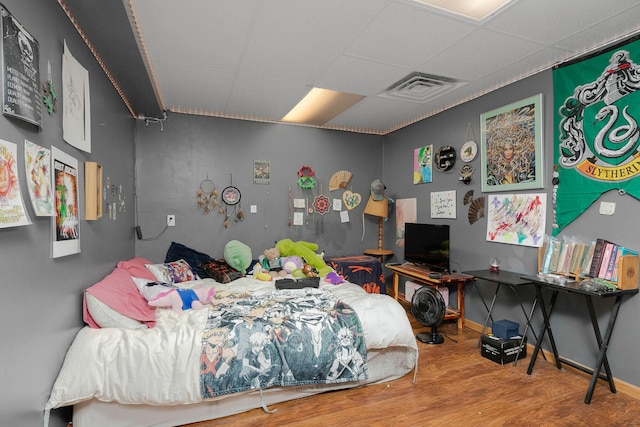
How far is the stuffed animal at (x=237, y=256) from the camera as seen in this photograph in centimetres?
364

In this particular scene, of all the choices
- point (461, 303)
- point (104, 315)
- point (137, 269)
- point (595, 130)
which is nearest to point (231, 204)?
point (137, 269)

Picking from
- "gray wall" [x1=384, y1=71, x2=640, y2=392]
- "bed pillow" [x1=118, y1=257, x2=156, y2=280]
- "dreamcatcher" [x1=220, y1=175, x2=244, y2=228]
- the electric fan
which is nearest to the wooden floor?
"gray wall" [x1=384, y1=71, x2=640, y2=392]

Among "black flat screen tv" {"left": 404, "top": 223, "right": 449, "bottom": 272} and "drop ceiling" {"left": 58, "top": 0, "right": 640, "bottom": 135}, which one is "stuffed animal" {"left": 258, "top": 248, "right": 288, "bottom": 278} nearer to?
"black flat screen tv" {"left": 404, "top": 223, "right": 449, "bottom": 272}

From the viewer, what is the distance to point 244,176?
4164 mm

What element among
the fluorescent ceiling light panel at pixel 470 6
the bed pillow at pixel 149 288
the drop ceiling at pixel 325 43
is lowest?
the bed pillow at pixel 149 288

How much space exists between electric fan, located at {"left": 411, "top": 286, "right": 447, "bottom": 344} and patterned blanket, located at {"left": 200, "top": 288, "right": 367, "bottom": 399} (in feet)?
3.25

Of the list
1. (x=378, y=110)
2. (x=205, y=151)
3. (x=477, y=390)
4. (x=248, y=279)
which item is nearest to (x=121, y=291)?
(x=248, y=279)

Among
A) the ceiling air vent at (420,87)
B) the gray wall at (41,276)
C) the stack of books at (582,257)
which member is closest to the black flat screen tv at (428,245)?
the stack of books at (582,257)

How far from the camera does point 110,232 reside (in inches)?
102

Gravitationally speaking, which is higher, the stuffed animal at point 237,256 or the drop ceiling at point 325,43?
the drop ceiling at point 325,43

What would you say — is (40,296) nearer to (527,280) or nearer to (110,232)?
(110,232)

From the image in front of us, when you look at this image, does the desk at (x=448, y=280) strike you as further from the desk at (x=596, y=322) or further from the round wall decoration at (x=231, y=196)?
the round wall decoration at (x=231, y=196)

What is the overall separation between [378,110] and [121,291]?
127 inches

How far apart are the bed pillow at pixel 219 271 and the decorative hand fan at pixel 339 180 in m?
1.85
